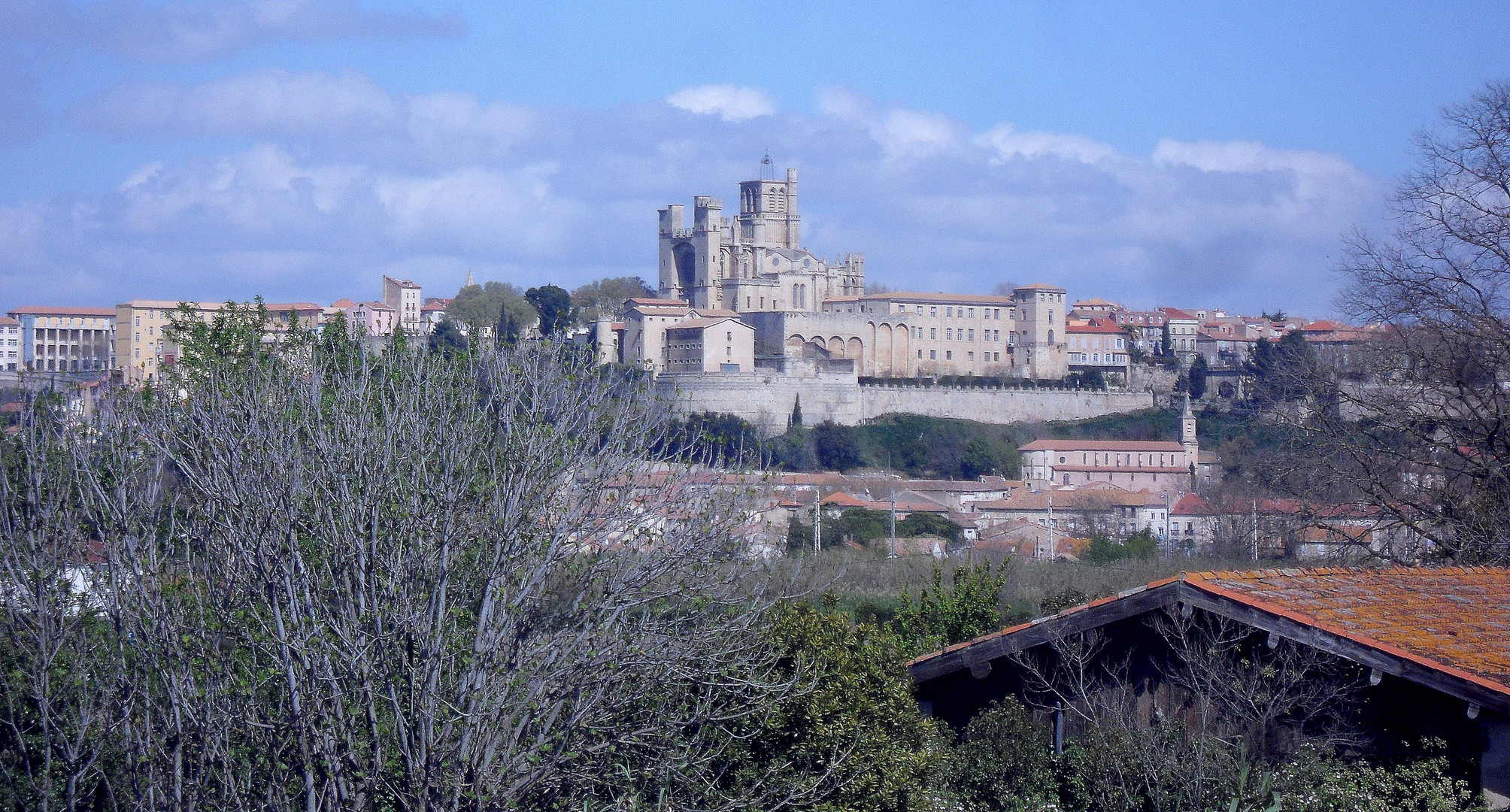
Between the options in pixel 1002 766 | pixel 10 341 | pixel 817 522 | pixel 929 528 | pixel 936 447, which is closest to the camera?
pixel 1002 766

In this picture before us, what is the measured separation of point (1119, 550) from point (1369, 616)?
2222 centimetres

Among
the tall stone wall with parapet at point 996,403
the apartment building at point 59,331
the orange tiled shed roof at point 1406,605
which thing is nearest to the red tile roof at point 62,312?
the apartment building at point 59,331

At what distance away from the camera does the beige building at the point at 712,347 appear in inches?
2477

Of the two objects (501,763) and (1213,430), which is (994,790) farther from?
(1213,430)

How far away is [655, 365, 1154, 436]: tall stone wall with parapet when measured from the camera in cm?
6106

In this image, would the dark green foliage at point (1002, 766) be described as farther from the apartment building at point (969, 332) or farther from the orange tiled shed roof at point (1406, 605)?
the apartment building at point (969, 332)

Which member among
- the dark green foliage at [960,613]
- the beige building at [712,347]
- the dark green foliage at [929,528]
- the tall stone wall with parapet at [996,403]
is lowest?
the dark green foliage at [929,528]

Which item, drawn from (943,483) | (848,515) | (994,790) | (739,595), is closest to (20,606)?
(739,595)

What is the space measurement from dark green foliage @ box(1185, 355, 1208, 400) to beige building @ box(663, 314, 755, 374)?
22.9 metres

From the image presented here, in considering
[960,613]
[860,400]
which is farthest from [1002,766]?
[860,400]

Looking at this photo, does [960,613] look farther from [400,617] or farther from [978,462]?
[978,462]

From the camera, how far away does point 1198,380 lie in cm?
7006

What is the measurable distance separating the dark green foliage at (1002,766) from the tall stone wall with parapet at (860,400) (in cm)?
4973

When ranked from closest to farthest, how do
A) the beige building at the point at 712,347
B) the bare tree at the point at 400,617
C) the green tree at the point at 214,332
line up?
the bare tree at the point at 400,617 < the green tree at the point at 214,332 < the beige building at the point at 712,347
